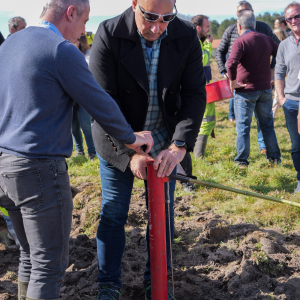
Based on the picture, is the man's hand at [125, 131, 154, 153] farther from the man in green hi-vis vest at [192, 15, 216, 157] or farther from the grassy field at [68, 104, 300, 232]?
the man in green hi-vis vest at [192, 15, 216, 157]

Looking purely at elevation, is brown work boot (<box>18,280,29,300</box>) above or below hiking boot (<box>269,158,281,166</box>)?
below

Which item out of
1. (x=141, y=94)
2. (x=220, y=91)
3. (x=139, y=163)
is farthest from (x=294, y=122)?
(x=139, y=163)

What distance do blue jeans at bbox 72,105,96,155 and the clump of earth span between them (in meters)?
2.53

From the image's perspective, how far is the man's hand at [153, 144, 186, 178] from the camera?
87.7 inches

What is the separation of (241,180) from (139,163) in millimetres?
3147

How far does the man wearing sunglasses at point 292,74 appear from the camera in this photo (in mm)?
4473

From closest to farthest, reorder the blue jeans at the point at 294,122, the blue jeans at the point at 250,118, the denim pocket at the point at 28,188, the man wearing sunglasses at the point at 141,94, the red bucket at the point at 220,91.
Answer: the denim pocket at the point at 28,188, the man wearing sunglasses at the point at 141,94, the blue jeans at the point at 294,122, the blue jeans at the point at 250,118, the red bucket at the point at 220,91

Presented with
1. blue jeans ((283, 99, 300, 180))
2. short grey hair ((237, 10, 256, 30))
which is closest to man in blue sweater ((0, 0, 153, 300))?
blue jeans ((283, 99, 300, 180))

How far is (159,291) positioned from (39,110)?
1.32 meters

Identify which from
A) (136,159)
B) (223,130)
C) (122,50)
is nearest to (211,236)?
(136,159)

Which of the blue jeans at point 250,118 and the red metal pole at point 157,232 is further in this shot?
the blue jeans at point 250,118

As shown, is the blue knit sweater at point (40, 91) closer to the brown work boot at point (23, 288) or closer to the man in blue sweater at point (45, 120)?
the man in blue sweater at point (45, 120)

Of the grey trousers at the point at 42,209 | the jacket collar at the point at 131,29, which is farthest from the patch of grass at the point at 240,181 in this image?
the grey trousers at the point at 42,209

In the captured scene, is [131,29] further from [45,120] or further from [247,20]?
[247,20]
